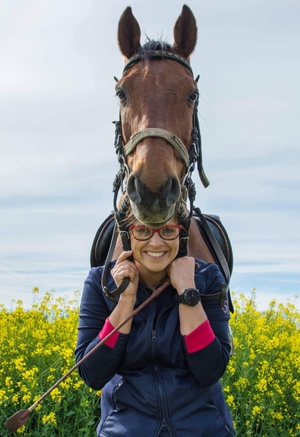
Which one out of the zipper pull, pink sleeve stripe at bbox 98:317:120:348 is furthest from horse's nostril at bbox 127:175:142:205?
the zipper pull

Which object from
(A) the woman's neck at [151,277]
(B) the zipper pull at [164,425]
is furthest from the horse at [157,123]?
(B) the zipper pull at [164,425]

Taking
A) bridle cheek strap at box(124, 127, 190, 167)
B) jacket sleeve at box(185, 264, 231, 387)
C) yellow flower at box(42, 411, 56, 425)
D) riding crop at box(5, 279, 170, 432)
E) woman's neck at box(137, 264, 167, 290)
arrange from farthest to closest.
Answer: yellow flower at box(42, 411, 56, 425), bridle cheek strap at box(124, 127, 190, 167), woman's neck at box(137, 264, 167, 290), jacket sleeve at box(185, 264, 231, 387), riding crop at box(5, 279, 170, 432)

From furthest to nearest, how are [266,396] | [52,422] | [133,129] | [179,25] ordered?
[266,396]
[52,422]
[179,25]
[133,129]

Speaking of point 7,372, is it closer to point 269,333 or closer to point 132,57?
point 269,333

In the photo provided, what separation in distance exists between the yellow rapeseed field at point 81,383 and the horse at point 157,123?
226 cm

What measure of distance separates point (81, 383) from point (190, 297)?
3170 millimetres

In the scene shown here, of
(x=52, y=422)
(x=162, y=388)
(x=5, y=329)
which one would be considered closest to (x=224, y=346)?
(x=162, y=388)

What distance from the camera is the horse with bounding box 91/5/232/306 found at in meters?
2.38

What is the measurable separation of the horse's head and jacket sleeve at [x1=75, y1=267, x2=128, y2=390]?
0.46 metres

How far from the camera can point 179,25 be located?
339 cm

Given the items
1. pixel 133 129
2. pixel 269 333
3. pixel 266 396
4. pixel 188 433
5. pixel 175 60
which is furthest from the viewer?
pixel 269 333

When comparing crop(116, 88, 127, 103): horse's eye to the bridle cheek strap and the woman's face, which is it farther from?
the woman's face

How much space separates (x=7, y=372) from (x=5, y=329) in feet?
2.71

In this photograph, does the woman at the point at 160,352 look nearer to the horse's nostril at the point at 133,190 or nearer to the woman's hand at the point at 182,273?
the woman's hand at the point at 182,273
